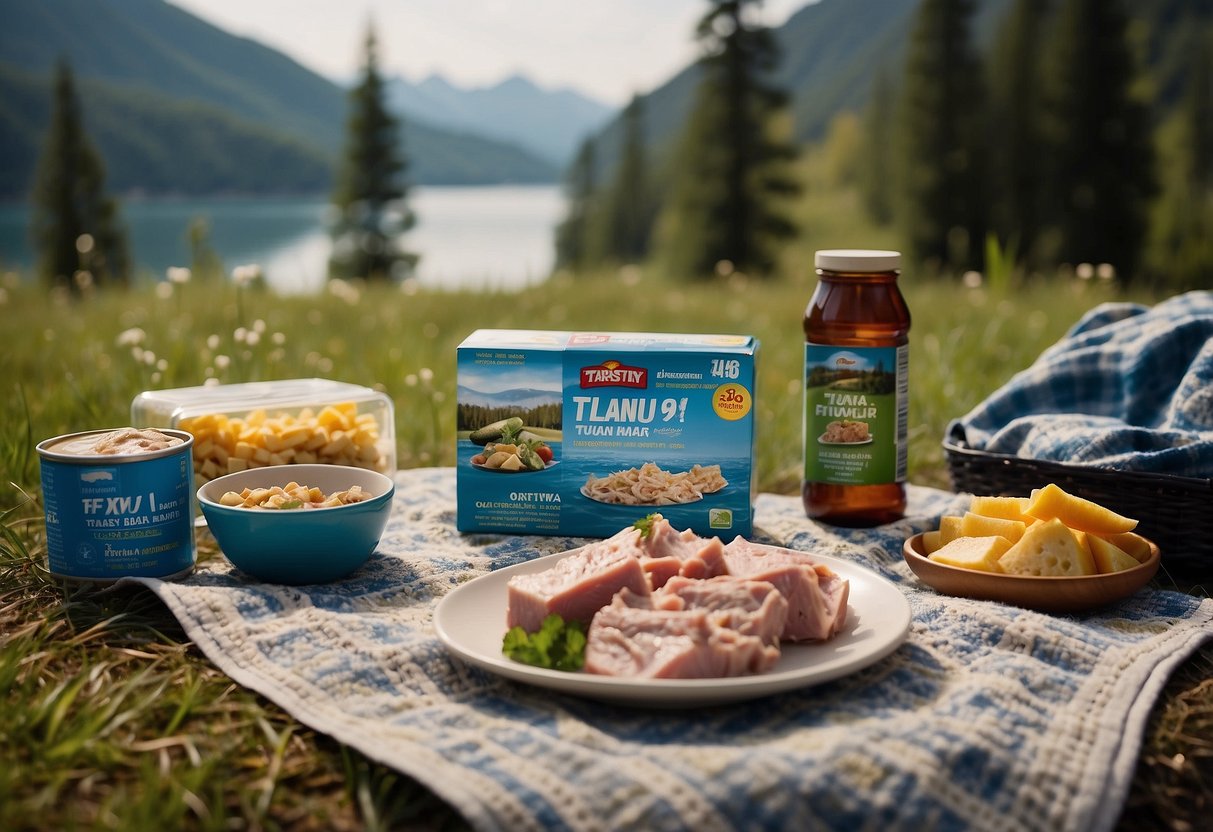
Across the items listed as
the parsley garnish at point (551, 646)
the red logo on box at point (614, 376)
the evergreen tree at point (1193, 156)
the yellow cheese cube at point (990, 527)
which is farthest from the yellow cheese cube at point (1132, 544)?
the evergreen tree at point (1193, 156)

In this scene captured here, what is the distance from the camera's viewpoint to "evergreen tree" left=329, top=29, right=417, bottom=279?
39406 mm

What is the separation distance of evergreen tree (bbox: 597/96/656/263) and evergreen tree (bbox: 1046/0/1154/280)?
1289 inches

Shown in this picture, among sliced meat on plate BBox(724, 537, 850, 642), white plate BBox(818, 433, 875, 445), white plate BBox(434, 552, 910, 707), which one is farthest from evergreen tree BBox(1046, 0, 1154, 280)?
sliced meat on plate BBox(724, 537, 850, 642)

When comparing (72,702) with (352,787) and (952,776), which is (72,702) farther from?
(952,776)

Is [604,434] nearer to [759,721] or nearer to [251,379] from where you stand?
[759,721]

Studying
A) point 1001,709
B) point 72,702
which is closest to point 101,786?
point 72,702

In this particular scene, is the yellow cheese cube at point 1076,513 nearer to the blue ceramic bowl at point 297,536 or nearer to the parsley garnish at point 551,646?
the parsley garnish at point 551,646

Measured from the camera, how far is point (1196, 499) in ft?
9.62

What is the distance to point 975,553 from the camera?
2764 millimetres

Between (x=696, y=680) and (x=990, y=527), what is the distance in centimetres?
117

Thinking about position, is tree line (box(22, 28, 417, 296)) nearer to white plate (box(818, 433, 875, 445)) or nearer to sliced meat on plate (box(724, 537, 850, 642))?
white plate (box(818, 433, 875, 445))

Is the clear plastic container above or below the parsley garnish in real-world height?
above

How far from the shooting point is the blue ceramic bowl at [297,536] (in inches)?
108

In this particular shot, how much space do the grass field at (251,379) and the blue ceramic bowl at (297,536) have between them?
25cm
